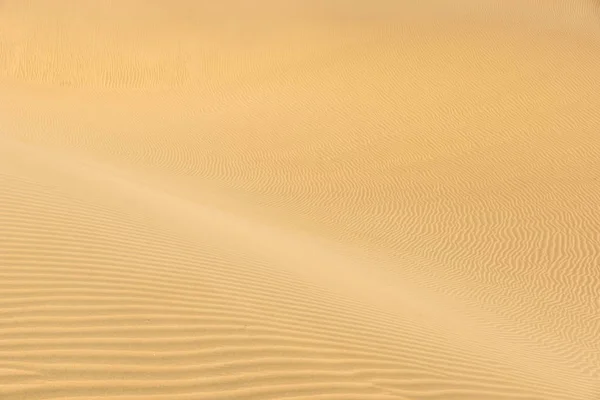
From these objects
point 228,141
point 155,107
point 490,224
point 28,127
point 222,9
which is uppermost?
point 222,9

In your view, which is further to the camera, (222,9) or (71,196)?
(222,9)

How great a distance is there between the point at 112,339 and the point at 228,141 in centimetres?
1292

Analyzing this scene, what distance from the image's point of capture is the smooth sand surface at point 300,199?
450 cm

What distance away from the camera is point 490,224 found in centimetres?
1311

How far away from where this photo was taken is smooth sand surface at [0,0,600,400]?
4.50 m

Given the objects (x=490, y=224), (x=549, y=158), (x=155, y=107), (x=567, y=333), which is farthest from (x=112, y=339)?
(x=155, y=107)

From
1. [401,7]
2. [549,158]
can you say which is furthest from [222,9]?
[549,158]

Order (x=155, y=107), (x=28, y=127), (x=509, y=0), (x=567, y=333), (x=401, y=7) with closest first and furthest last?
(x=567, y=333) < (x=28, y=127) < (x=155, y=107) < (x=401, y=7) < (x=509, y=0)

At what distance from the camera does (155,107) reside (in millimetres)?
19688

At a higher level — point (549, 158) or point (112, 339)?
point (549, 158)

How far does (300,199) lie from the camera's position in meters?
13.6

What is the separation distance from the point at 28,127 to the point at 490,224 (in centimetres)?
934

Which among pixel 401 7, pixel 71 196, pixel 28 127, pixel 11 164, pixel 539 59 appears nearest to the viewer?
pixel 71 196

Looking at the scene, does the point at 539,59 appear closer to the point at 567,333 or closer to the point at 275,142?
the point at 275,142
